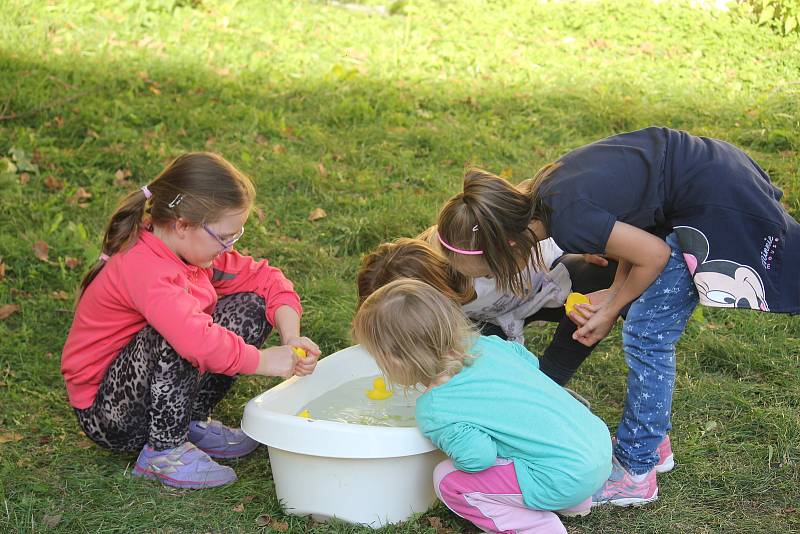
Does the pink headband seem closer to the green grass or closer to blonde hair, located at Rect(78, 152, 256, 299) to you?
blonde hair, located at Rect(78, 152, 256, 299)

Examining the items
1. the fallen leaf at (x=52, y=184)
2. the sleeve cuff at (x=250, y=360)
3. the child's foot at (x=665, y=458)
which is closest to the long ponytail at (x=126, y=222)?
the sleeve cuff at (x=250, y=360)

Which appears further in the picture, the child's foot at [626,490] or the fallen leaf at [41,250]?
the fallen leaf at [41,250]

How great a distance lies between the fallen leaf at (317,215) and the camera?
4359 mm

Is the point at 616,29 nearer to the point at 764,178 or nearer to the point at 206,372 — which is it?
the point at 764,178

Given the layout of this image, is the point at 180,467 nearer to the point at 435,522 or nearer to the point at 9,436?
the point at 9,436

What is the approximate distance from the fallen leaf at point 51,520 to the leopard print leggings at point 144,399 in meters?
0.27

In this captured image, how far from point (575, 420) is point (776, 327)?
1.71 metres

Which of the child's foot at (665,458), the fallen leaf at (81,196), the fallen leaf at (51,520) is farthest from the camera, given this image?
the fallen leaf at (81,196)

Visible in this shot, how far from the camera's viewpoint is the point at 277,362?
254 cm

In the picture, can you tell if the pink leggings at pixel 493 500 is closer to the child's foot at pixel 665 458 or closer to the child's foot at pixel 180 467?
the child's foot at pixel 665 458

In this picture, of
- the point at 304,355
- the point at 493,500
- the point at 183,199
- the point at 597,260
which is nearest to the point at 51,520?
the point at 304,355

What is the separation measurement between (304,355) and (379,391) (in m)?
0.41

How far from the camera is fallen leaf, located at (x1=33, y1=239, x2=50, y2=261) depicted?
149 inches

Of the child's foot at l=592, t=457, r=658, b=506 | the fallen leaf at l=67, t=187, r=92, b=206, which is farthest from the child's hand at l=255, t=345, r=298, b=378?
the fallen leaf at l=67, t=187, r=92, b=206
